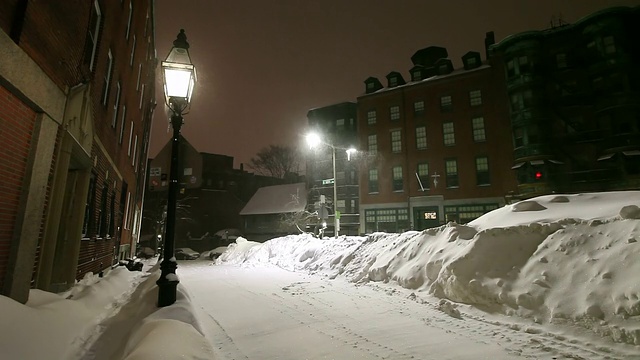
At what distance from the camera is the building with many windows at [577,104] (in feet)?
85.1

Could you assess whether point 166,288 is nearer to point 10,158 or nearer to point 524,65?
point 10,158

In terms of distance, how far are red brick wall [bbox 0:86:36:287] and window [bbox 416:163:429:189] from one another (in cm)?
3141

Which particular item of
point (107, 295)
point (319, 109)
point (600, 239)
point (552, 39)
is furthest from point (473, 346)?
point (319, 109)

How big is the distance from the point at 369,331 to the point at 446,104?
106 ft

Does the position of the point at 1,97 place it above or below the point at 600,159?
below

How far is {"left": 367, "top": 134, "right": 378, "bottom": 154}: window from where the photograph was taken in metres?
36.1

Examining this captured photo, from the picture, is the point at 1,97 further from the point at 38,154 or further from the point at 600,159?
the point at 600,159

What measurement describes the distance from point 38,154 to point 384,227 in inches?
1244

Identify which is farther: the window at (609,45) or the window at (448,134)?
the window at (448,134)

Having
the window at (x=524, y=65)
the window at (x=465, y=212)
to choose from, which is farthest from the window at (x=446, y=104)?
the window at (x=465, y=212)

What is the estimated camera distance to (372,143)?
1437 inches

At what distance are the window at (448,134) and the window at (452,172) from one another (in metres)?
1.90

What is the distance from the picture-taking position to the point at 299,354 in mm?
4078

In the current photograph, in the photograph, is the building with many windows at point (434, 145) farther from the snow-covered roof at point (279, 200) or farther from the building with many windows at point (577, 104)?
the snow-covered roof at point (279, 200)
